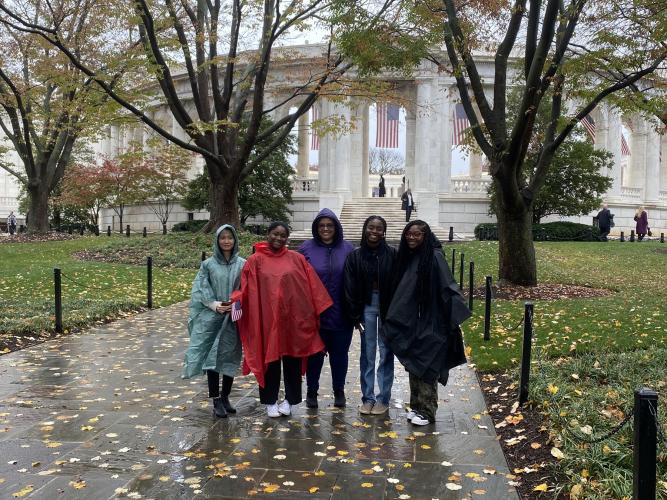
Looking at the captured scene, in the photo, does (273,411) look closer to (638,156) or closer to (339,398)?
(339,398)

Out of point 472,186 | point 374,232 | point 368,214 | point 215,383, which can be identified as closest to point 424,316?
point 374,232

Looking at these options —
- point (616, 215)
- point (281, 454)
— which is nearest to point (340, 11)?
point (281, 454)

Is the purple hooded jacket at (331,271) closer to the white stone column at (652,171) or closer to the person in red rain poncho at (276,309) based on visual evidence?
the person in red rain poncho at (276,309)

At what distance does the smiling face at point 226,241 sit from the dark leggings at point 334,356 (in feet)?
3.96

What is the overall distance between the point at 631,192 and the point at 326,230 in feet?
141

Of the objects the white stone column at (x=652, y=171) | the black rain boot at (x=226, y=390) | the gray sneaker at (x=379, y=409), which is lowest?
the gray sneaker at (x=379, y=409)

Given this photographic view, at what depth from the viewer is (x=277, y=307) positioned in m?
5.96

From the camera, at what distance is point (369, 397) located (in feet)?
21.0

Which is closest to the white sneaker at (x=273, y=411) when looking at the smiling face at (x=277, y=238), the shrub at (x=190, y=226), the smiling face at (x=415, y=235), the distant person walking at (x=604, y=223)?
the smiling face at (x=277, y=238)

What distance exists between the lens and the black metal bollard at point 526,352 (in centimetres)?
621

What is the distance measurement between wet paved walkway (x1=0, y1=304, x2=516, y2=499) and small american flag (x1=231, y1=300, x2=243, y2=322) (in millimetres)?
988

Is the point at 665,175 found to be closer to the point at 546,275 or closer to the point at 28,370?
the point at 546,275

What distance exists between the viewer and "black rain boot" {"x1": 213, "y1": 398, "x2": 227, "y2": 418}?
6.20 metres

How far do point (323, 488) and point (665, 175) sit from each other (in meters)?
54.0
